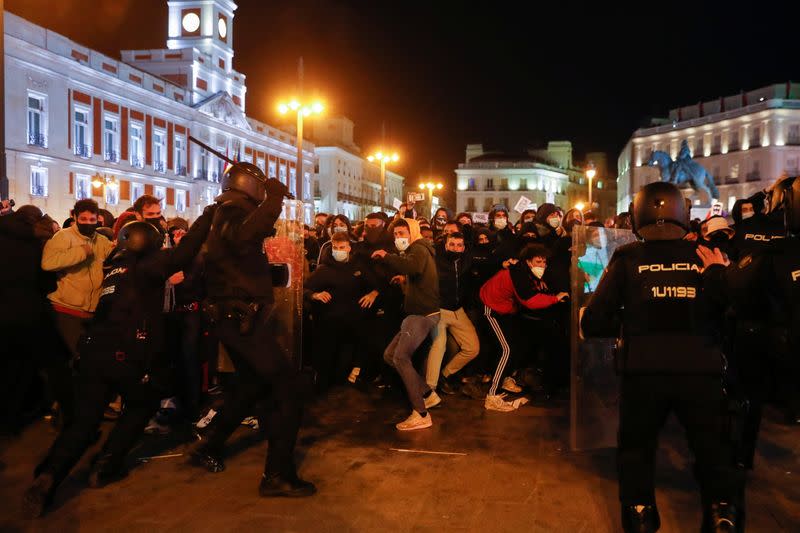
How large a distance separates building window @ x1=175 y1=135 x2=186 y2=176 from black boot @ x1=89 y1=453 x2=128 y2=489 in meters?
46.1

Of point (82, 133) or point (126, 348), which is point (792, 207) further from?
point (82, 133)

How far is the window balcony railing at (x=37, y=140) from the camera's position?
3472 centimetres

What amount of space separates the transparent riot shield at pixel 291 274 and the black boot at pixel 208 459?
1422 mm

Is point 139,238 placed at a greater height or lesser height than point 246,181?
lesser

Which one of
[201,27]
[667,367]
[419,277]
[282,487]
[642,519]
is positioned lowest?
[282,487]

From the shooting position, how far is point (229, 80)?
57.1 m

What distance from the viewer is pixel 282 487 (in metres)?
4.75

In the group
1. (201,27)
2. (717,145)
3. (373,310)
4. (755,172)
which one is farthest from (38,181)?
(717,145)

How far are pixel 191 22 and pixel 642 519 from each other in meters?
59.7

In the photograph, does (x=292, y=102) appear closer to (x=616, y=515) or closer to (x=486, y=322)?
(x=486, y=322)

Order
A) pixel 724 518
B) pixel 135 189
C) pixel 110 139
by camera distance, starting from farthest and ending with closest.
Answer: pixel 135 189 → pixel 110 139 → pixel 724 518

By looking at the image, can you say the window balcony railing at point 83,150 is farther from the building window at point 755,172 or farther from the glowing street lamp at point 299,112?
the building window at point 755,172

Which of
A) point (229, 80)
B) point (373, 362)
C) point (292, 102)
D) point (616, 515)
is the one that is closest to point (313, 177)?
point (229, 80)

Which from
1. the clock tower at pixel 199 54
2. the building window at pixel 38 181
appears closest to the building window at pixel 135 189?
the building window at pixel 38 181
